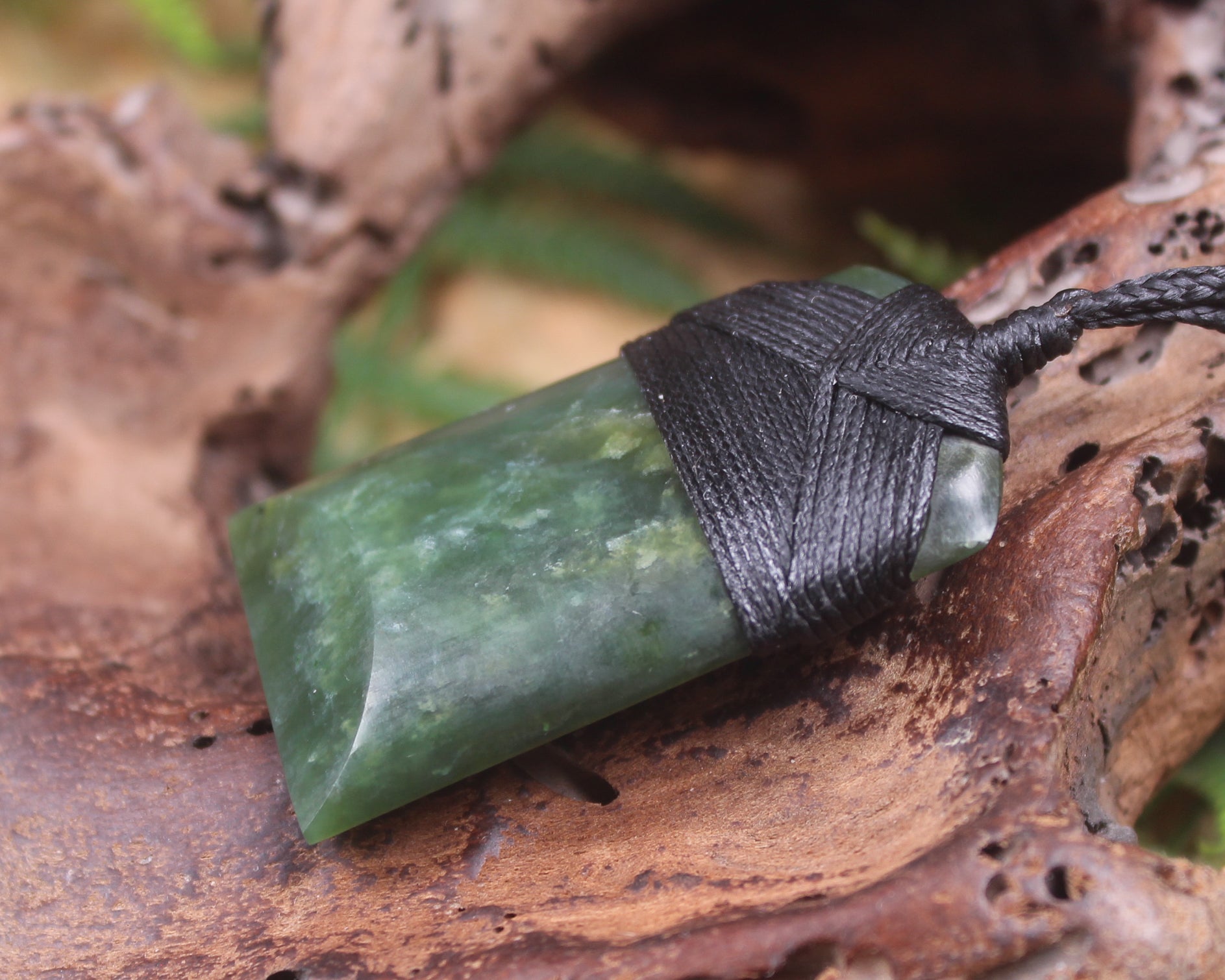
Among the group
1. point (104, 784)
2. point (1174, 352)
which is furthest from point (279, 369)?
point (1174, 352)

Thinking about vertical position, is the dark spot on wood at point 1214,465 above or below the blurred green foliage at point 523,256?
above

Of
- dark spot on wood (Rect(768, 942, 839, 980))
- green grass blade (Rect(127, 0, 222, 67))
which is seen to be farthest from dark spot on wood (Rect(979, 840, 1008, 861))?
green grass blade (Rect(127, 0, 222, 67))

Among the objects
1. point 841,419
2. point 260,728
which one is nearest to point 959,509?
point 841,419

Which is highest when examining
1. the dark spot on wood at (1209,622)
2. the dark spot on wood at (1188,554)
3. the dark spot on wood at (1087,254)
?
the dark spot on wood at (1087,254)

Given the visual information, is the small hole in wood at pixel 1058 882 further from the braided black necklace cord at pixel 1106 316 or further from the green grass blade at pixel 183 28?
the green grass blade at pixel 183 28

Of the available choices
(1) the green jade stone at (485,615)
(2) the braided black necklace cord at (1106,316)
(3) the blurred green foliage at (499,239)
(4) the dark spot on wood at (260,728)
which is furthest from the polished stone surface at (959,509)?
(3) the blurred green foliage at (499,239)
